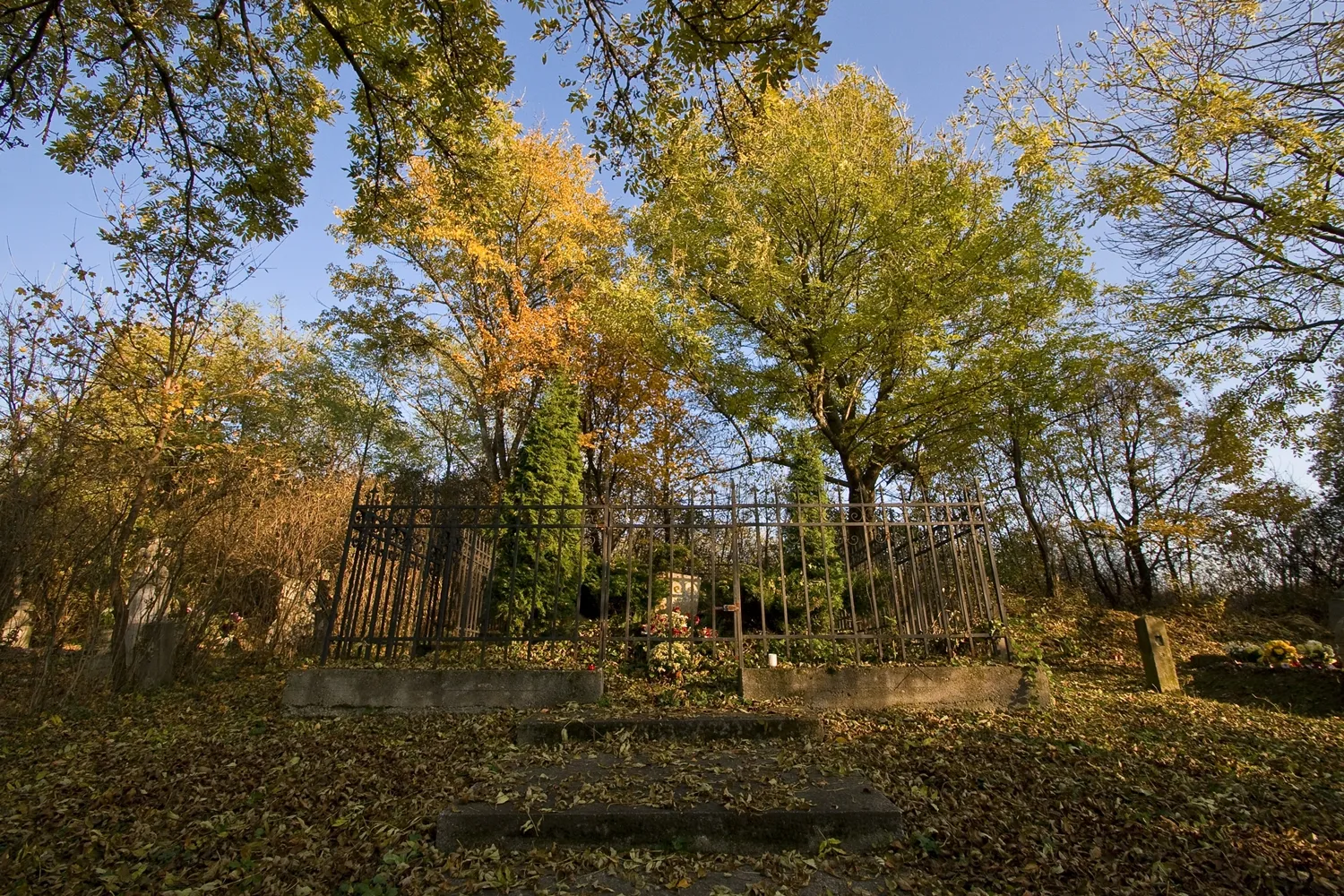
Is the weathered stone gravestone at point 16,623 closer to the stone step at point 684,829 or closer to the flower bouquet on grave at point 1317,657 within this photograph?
the stone step at point 684,829

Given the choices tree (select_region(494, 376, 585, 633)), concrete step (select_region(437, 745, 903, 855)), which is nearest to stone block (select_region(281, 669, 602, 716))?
concrete step (select_region(437, 745, 903, 855))

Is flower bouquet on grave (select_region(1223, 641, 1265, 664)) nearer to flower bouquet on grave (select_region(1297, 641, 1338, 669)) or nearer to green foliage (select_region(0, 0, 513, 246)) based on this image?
flower bouquet on grave (select_region(1297, 641, 1338, 669))

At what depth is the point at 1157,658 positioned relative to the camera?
7.84 meters

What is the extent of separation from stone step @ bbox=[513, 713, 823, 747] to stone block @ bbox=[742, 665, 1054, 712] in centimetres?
106

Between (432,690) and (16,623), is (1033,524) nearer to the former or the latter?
(432,690)

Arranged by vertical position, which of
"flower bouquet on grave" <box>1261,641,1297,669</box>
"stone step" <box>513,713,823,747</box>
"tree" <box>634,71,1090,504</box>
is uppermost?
"tree" <box>634,71,1090,504</box>

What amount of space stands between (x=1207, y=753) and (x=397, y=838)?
5443mm

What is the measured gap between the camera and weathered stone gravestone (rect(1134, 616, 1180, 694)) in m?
7.79

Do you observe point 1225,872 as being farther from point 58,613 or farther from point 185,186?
point 58,613

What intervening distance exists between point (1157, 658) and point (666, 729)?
667 cm

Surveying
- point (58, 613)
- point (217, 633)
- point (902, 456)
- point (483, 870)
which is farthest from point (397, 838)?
point (902, 456)

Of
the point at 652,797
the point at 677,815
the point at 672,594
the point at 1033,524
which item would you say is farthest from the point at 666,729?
the point at 1033,524

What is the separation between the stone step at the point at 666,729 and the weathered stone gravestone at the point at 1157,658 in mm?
5591

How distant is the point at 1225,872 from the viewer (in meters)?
2.92
